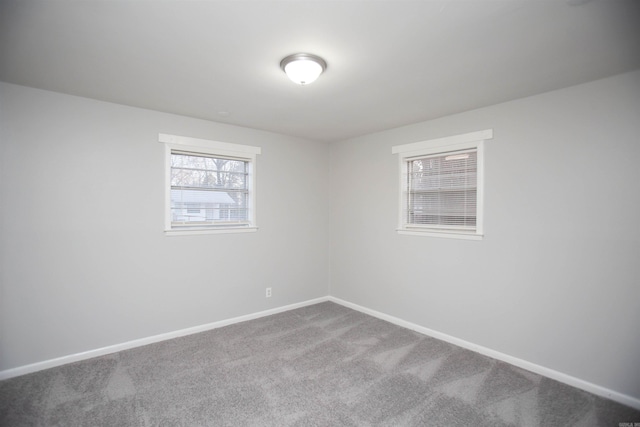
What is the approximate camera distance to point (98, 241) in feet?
9.86

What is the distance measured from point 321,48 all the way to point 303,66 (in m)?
0.18

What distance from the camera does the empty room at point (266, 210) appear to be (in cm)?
192

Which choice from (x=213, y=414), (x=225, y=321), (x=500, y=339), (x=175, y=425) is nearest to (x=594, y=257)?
(x=500, y=339)

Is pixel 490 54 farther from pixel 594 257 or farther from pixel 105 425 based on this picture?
pixel 105 425

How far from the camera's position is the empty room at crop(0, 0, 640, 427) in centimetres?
192

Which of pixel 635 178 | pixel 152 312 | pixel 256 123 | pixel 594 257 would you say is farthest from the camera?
pixel 256 123

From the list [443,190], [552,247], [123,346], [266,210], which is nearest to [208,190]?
[266,210]

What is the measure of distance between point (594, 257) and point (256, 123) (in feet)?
11.7

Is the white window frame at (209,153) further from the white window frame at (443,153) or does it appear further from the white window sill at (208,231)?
the white window frame at (443,153)

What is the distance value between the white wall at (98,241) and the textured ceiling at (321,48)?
1.18ft

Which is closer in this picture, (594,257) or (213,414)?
(213,414)

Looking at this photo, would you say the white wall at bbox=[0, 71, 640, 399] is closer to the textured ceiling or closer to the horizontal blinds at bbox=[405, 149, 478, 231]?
the horizontal blinds at bbox=[405, 149, 478, 231]

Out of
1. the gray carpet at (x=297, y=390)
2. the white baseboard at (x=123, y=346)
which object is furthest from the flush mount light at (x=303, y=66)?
the white baseboard at (x=123, y=346)

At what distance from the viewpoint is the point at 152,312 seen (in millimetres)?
3320
